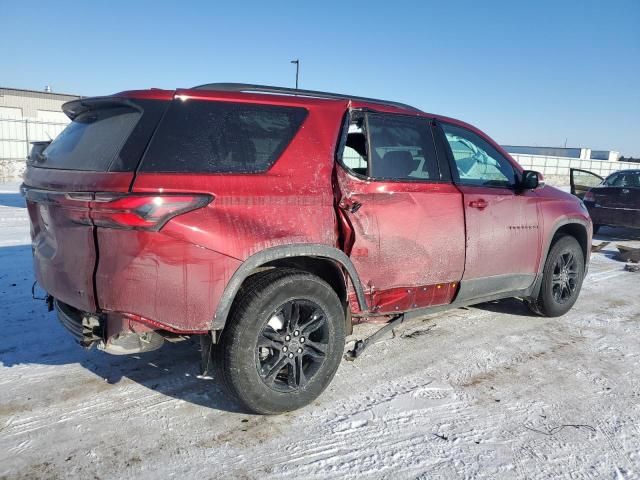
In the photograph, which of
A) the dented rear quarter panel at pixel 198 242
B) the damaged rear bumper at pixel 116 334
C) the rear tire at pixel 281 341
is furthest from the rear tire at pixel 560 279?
the damaged rear bumper at pixel 116 334

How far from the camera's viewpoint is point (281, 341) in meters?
2.99

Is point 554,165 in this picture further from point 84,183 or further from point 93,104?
point 84,183

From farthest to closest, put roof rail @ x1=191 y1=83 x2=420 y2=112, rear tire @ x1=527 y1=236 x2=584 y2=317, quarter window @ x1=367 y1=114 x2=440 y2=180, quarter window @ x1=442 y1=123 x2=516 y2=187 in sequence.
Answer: rear tire @ x1=527 y1=236 x2=584 y2=317
quarter window @ x1=442 y1=123 x2=516 y2=187
quarter window @ x1=367 y1=114 x2=440 y2=180
roof rail @ x1=191 y1=83 x2=420 y2=112

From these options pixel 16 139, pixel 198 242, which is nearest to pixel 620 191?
pixel 198 242

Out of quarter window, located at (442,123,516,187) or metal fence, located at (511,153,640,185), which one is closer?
quarter window, located at (442,123,516,187)

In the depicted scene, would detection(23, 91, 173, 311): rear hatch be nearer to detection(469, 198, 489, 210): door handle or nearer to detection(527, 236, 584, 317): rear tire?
detection(469, 198, 489, 210): door handle

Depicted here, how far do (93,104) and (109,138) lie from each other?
336 millimetres

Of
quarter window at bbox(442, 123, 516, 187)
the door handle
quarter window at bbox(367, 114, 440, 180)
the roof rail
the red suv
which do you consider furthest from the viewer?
quarter window at bbox(442, 123, 516, 187)

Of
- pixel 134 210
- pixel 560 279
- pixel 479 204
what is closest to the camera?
pixel 134 210

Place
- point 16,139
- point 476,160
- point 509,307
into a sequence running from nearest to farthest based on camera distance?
point 476,160 < point 509,307 < point 16,139

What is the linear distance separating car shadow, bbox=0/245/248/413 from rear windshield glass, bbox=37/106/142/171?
1.31 m

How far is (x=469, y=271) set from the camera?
156 inches

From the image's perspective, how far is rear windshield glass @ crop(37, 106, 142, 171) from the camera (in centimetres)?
271

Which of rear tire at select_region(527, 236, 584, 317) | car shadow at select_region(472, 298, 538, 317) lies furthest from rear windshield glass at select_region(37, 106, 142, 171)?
car shadow at select_region(472, 298, 538, 317)
